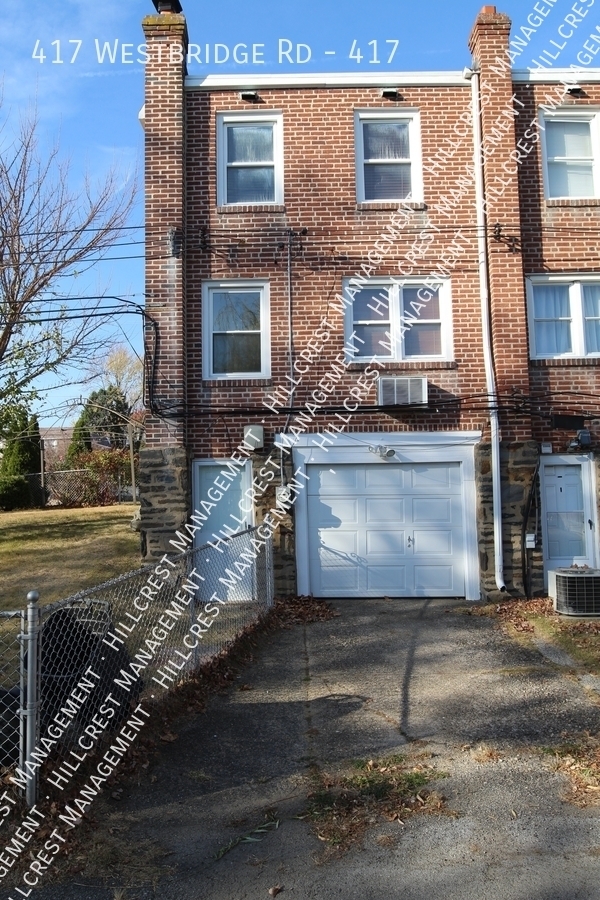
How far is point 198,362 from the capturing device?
1136 cm

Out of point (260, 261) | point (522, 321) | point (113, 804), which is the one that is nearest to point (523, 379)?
point (522, 321)

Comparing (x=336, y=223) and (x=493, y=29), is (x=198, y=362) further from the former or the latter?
(x=493, y=29)

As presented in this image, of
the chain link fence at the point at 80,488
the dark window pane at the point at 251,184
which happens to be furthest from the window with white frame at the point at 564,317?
the chain link fence at the point at 80,488

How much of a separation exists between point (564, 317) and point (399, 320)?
2.66m

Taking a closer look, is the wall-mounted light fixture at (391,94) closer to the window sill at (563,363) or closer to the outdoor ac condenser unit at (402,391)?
the outdoor ac condenser unit at (402,391)

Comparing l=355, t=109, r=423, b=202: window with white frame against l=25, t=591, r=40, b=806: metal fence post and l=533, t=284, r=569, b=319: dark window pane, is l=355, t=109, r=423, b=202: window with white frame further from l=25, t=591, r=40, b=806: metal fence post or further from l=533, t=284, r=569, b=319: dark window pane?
l=25, t=591, r=40, b=806: metal fence post

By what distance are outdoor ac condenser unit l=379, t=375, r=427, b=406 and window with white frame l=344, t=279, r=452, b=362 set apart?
1.71ft

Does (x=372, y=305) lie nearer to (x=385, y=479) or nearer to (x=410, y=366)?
(x=410, y=366)

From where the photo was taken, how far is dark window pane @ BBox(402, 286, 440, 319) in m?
11.6

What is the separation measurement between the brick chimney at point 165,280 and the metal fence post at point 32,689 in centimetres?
687

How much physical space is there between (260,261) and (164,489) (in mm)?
3856

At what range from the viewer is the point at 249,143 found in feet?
38.8

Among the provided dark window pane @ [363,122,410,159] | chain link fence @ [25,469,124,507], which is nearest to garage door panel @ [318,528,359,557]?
dark window pane @ [363,122,410,159]

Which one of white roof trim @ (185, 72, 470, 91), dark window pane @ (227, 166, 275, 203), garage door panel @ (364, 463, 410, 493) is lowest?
garage door panel @ (364, 463, 410, 493)
